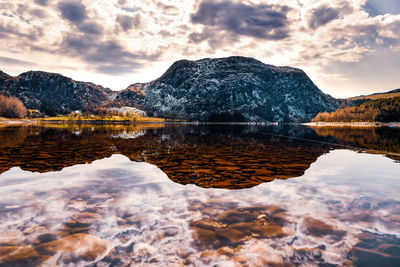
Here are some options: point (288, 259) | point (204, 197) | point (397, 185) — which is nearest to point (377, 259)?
point (288, 259)

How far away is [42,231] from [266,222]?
8.05 meters

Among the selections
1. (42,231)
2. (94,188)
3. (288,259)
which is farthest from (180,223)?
(94,188)

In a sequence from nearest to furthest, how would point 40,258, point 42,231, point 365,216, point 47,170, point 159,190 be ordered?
1. point 40,258
2. point 42,231
3. point 365,216
4. point 159,190
5. point 47,170

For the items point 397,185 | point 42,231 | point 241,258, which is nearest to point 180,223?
point 241,258

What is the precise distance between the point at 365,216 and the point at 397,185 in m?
7.87

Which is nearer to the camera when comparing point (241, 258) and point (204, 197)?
point (241, 258)

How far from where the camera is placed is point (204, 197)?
1184 cm

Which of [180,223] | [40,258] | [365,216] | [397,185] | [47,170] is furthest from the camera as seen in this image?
[47,170]

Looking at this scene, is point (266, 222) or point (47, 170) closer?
point (266, 222)

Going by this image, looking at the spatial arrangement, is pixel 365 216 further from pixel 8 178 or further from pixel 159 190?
pixel 8 178

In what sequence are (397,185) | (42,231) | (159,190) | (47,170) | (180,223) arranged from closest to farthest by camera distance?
(42,231), (180,223), (159,190), (397,185), (47,170)

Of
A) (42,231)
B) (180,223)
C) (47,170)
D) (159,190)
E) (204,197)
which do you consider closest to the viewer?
(42,231)

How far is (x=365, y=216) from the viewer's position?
9.73 m

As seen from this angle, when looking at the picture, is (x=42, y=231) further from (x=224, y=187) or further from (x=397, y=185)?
(x=397, y=185)
